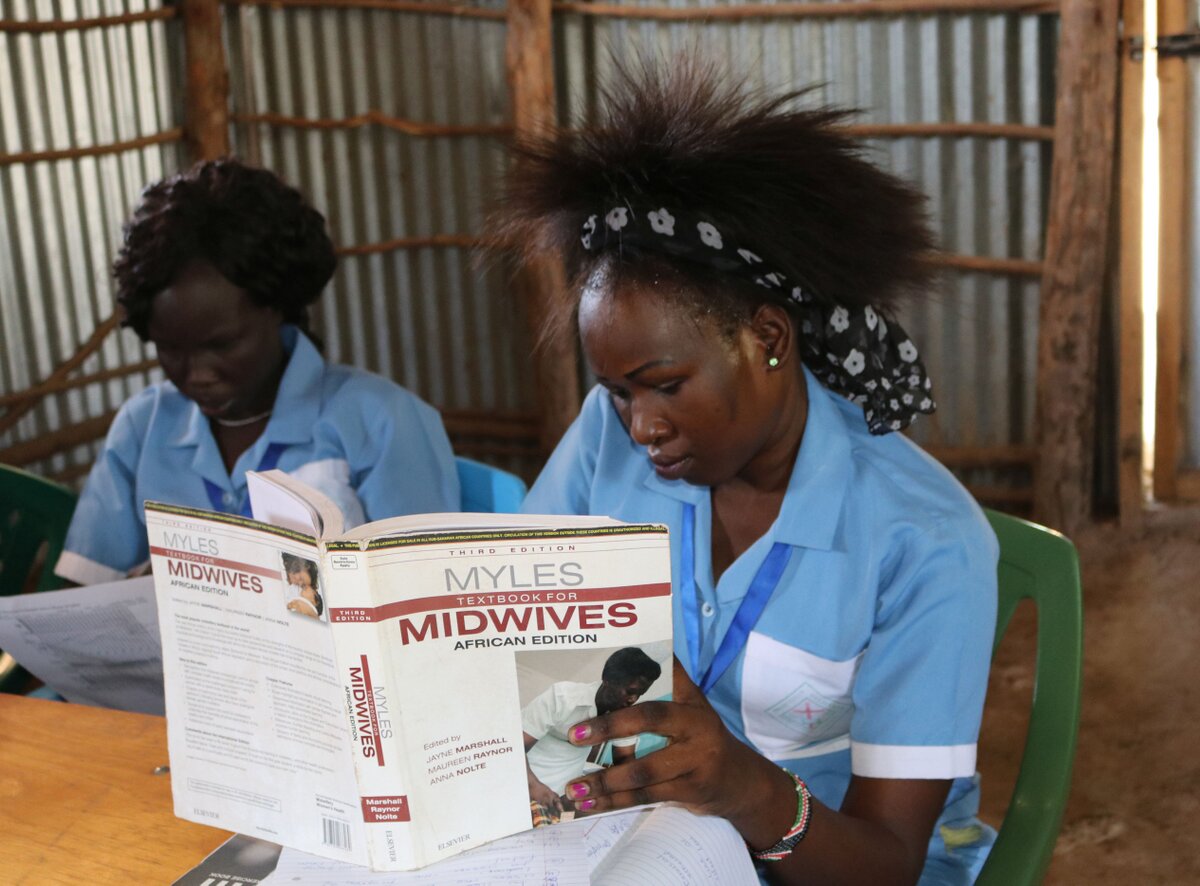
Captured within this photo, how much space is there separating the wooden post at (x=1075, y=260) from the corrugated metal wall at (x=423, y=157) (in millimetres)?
150

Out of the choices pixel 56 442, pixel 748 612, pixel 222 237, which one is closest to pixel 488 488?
pixel 222 237

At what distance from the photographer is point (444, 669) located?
113cm

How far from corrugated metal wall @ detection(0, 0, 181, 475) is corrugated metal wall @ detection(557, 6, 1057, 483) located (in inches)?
62.2

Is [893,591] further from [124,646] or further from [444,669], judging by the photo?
[124,646]

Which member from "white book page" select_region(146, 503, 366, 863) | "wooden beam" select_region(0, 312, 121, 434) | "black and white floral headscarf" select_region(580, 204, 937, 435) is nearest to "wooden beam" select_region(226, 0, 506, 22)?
"wooden beam" select_region(0, 312, 121, 434)

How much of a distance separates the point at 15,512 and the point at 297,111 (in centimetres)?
292

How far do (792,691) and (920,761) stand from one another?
0.17 meters

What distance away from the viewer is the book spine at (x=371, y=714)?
1102 millimetres

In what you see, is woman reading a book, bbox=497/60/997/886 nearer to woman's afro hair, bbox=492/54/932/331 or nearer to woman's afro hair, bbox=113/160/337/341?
woman's afro hair, bbox=492/54/932/331

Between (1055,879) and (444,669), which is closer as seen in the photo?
(444,669)

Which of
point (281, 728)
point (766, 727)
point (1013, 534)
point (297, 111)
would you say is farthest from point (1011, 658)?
point (297, 111)

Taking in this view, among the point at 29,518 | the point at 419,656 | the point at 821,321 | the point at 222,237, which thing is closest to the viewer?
the point at 419,656

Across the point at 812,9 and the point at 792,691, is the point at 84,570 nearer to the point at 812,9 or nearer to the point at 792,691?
the point at 792,691

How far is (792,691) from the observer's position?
1.49m
